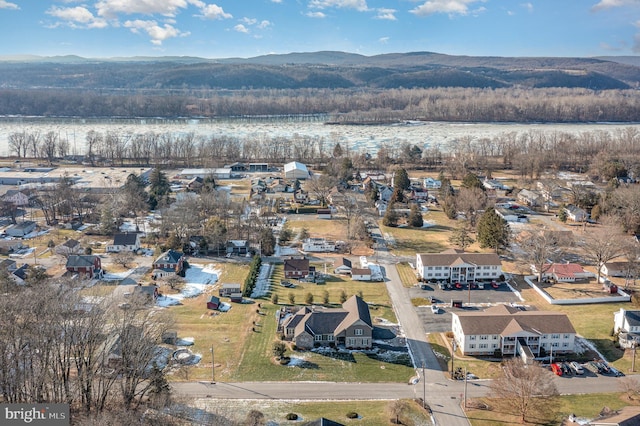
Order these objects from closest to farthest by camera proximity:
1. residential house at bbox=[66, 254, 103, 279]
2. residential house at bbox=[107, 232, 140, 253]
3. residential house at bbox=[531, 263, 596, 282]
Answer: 1. residential house at bbox=[66, 254, 103, 279]
2. residential house at bbox=[531, 263, 596, 282]
3. residential house at bbox=[107, 232, 140, 253]

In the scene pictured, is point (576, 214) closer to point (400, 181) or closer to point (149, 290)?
point (400, 181)

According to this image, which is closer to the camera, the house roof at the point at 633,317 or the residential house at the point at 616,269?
the house roof at the point at 633,317

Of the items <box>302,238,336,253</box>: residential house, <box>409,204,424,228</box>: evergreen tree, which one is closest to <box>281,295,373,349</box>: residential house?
<box>302,238,336,253</box>: residential house

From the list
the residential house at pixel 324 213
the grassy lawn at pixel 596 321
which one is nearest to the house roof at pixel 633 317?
the grassy lawn at pixel 596 321

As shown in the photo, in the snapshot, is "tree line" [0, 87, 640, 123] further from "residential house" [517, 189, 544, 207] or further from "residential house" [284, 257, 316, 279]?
"residential house" [284, 257, 316, 279]

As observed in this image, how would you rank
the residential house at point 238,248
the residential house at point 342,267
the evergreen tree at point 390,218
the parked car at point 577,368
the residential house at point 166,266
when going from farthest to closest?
the evergreen tree at point 390,218, the residential house at point 238,248, the residential house at point 342,267, the residential house at point 166,266, the parked car at point 577,368

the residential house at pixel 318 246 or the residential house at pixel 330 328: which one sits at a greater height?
the residential house at pixel 318 246

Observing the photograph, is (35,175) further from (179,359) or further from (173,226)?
(179,359)

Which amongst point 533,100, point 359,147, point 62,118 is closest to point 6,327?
point 359,147

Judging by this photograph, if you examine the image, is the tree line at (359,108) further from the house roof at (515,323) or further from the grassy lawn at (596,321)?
the house roof at (515,323)
